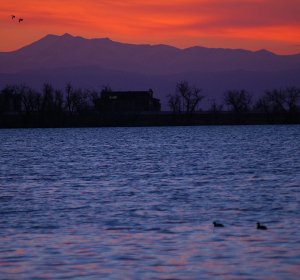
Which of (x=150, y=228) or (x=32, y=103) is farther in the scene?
(x=32, y=103)

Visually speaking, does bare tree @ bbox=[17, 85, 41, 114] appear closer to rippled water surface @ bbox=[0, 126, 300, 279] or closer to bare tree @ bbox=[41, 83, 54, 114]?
bare tree @ bbox=[41, 83, 54, 114]

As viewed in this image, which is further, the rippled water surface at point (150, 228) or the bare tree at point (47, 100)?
the bare tree at point (47, 100)

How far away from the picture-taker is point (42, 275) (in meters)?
17.5

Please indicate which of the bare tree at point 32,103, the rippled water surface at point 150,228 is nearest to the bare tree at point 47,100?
the bare tree at point 32,103

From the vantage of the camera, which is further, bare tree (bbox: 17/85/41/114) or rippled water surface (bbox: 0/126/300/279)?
bare tree (bbox: 17/85/41/114)

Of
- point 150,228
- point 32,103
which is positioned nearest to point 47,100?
point 32,103

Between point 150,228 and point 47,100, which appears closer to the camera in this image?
point 150,228

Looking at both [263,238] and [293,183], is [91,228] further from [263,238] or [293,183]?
[293,183]

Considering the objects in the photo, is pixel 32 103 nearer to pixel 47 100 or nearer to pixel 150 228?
pixel 47 100

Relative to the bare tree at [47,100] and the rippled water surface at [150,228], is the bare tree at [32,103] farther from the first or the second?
the rippled water surface at [150,228]

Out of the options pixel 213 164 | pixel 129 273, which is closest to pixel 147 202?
pixel 129 273

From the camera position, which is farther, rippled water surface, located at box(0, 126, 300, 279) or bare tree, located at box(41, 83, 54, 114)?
bare tree, located at box(41, 83, 54, 114)

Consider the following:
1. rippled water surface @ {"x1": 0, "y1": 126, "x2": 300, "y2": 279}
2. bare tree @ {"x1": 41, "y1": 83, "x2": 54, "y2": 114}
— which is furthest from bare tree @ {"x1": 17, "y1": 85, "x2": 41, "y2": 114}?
rippled water surface @ {"x1": 0, "y1": 126, "x2": 300, "y2": 279}

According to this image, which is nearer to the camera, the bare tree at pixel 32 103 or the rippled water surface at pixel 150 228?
the rippled water surface at pixel 150 228
